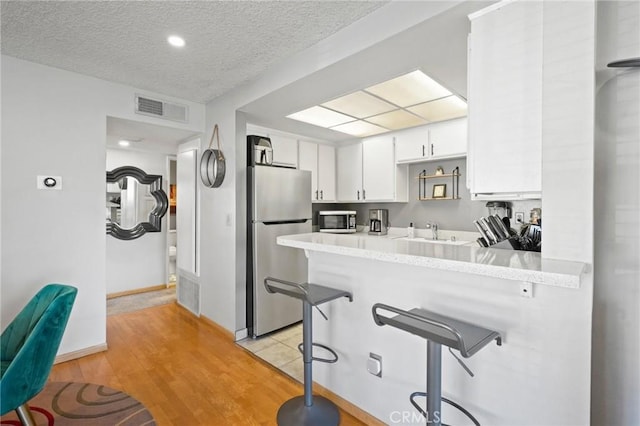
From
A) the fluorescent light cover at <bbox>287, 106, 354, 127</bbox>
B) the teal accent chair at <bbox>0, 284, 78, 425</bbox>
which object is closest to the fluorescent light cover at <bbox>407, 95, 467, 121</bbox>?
the fluorescent light cover at <bbox>287, 106, 354, 127</bbox>

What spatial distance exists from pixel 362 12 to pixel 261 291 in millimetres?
2536

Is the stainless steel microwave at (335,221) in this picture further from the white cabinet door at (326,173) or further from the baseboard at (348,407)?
the baseboard at (348,407)

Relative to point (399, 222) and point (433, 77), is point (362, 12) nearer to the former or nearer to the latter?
point (433, 77)

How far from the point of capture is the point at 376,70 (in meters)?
2.21

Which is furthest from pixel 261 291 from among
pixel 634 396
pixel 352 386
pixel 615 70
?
pixel 615 70

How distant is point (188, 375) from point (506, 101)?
2.81 meters

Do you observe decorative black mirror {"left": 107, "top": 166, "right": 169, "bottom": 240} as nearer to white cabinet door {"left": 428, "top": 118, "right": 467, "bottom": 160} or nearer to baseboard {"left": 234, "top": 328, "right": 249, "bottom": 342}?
baseboard {"left": 234, "top": 328, "right": 249, "bottom": 342}

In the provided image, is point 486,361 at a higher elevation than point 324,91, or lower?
lower

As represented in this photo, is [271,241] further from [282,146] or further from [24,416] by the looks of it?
[24,416]

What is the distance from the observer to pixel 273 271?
330cm

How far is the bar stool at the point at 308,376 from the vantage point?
6.13 ft

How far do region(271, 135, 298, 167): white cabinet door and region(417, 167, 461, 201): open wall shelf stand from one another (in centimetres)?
164

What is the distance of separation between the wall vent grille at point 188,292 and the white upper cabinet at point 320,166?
6.03 feet

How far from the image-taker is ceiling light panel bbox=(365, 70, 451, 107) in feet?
8.05
